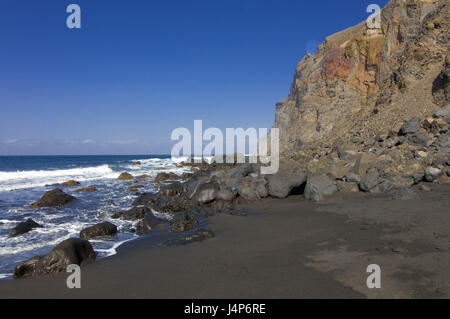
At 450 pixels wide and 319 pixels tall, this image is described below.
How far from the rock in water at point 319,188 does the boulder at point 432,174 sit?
10.2ft

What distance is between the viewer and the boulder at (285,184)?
11.1 meters

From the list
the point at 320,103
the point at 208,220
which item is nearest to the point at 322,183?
→ the point at 208,220

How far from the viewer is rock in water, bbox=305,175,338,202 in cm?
1022

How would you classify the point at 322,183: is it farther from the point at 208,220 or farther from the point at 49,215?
the point at 49,215

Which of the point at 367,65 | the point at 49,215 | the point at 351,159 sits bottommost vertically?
the point at 49,215

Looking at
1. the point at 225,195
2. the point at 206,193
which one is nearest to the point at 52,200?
the point at 206,193

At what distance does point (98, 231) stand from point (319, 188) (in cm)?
796

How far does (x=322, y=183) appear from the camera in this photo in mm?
10625

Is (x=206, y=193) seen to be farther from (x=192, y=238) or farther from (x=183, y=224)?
(x=192, y=238)

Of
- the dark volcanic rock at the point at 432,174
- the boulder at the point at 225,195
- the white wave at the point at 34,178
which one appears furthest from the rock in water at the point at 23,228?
the white wave at the point at 34,178

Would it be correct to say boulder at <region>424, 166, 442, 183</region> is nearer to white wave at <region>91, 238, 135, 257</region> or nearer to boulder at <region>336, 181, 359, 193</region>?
boulder at <region>336, 181, 359, 193</region>

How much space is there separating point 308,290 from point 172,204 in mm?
8687

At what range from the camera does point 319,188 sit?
10414 mm

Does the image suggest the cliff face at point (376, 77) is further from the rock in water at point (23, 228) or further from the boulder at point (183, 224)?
the rock in water at point (23, 228)
